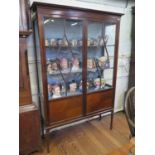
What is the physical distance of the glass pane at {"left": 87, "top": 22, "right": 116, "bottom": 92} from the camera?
209 cm

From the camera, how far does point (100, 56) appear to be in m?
2.27

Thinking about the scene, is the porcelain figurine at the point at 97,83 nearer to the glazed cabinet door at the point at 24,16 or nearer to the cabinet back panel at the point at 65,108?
the cabinet back panel at the point at 65,108

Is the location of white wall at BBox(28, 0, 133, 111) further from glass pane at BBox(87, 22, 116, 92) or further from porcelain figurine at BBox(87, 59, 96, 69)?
porcelain figurine at BBox(87, 59, 96, 69)

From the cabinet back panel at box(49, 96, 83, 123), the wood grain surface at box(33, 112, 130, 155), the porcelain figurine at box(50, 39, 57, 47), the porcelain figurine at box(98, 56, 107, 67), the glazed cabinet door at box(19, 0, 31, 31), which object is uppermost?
the glazed cabinet door at box(19, 0, 31, 31)

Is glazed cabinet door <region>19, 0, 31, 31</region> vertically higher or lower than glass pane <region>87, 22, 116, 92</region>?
higher

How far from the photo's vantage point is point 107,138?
218 centimetres

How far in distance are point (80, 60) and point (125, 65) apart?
1351mm

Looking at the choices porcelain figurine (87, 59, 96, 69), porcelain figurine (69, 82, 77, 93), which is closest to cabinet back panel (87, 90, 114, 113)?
porcelain figurine (69, 82, 77, 93)

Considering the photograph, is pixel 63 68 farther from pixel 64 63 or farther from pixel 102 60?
pixel 102 60

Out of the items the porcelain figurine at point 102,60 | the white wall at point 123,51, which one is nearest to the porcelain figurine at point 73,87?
the porcelain figurine at point 102,60

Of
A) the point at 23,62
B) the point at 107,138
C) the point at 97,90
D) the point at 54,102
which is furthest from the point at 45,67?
the point at 107,138

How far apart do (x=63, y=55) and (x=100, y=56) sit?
0.65 m
